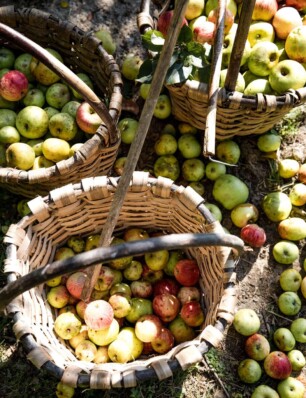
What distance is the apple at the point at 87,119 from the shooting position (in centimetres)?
271

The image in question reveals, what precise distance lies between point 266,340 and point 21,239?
1.57m

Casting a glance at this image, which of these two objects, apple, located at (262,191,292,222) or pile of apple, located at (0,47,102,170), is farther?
apple, located at (262,191,292,222)

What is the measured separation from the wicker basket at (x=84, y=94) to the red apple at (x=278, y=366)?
150 cm

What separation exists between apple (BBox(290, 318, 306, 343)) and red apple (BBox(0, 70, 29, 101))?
87.1 inches

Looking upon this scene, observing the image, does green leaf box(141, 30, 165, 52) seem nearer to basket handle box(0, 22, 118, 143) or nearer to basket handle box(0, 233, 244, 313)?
basket handle box(0, 22, 118, 143)

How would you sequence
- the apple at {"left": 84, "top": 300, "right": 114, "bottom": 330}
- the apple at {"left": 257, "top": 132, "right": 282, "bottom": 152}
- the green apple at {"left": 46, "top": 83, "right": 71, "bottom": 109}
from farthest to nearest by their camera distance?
the apple at {"left": 257, "top": 132, "right": 282, "bottom": 152}, the green apple at {"left": 46, "top": 83, "right": 71, "bottom": 109}, the apple at {"left": 84, "top": 300, "right": 114, "bottom": 330}

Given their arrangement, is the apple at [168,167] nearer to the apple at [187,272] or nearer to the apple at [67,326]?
the apple at [187,272]

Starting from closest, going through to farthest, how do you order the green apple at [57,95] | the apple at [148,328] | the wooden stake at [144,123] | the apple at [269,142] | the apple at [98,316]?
the wooden stake at [144,123], the apple at [98,316], the apple at [148,328], the green apple at [57,95], the apple at [269,142]

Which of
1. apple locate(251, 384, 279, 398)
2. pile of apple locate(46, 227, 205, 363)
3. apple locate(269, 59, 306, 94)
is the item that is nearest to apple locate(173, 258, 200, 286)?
pile of apple locate(46, 227, 205, 363)

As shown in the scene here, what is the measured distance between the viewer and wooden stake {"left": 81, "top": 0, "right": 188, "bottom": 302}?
63.0 inches

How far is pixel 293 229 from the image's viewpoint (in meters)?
3.00

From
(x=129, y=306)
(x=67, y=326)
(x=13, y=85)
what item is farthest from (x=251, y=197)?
(x=13, y=85)

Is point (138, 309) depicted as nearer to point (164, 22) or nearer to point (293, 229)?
point (293, 229)

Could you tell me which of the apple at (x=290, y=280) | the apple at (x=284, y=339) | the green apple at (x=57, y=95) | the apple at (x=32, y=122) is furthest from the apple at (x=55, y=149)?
the apple at (x=284, y=339)
